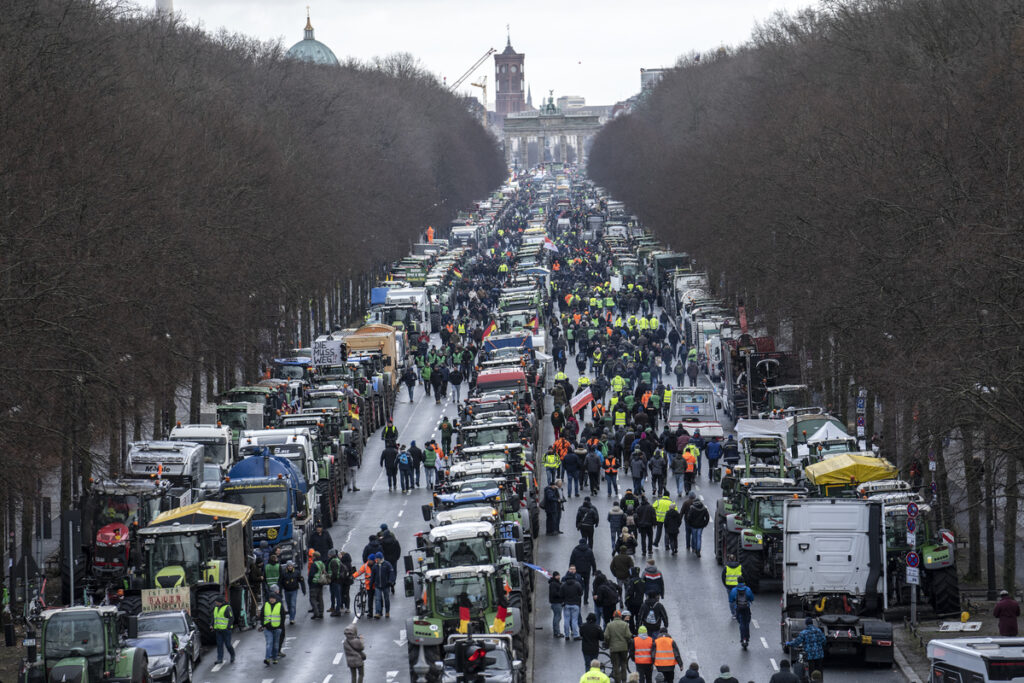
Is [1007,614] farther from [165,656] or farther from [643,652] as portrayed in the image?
[165,656]

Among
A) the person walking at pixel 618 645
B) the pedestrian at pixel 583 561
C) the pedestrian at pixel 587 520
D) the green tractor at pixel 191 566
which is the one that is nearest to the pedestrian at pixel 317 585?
the green tractor at pixel 191 566

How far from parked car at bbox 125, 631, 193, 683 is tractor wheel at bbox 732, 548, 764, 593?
34.3 feet

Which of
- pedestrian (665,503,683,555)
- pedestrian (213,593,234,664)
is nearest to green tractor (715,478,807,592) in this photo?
pedestrian (665,503,683,555)

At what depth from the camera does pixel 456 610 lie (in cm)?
2928

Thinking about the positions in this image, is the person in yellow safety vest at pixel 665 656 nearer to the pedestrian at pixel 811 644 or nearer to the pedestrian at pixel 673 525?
the pedestrian at pixel 811 644

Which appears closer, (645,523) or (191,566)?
(191,566)

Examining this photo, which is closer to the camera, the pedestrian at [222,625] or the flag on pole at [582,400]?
the pedestrian at [222,625]

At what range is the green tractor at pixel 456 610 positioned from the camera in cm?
2909

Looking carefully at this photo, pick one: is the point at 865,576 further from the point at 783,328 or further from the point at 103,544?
the point at 783,328

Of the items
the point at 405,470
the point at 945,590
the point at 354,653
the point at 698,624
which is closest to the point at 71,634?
the point at 354,653

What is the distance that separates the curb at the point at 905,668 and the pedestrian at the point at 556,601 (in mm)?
5544

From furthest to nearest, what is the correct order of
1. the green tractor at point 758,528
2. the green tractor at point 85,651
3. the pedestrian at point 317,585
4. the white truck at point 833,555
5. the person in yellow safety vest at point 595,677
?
1. the pedestrian at point 317,585
2. the green tractor at point 758,528
3. the white truck at point 833,555
4. the green tractor at point 85,651
5. the person in yellow safety vest at point 595,677

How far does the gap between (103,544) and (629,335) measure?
42.5m

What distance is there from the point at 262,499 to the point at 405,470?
1162 cm
